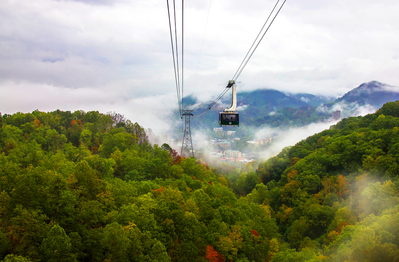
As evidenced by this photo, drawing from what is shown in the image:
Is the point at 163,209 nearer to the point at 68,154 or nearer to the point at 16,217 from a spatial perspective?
the point at 16,217

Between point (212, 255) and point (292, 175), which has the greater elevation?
point (292, 175)

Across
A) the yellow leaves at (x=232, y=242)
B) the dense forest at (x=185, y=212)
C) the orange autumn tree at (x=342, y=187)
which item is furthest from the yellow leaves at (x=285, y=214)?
the yellow leaves at (x=232, y=242)

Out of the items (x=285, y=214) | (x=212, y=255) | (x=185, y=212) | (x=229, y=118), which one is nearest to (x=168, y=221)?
(x=185, y=212)

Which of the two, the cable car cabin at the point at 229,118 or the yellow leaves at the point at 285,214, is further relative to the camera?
the yellow leaves at the point at 285,214

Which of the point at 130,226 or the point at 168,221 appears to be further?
the point at 168,221

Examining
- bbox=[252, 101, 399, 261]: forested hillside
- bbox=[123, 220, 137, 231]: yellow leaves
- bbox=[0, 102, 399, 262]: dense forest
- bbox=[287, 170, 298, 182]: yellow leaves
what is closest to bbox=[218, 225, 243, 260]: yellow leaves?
bbox=[0, 102, 399, 262]: dense forest

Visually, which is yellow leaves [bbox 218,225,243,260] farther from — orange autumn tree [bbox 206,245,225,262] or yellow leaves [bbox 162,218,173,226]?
yellow leaves [bbox 162,218,173,226]

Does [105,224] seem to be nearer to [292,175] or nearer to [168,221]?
[168,221]

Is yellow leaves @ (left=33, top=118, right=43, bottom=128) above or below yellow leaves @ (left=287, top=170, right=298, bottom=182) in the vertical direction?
above

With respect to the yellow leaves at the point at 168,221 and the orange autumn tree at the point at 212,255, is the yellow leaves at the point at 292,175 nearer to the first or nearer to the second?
the orange autumn tree at the point at 212,255
